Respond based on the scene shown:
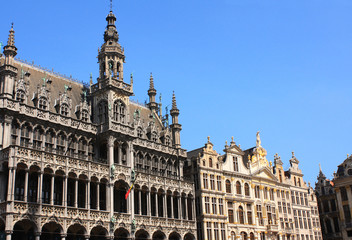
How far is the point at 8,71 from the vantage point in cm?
4378

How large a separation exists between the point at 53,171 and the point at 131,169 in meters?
10.7

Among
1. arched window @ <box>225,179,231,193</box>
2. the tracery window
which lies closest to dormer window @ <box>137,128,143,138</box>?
arched window @ <box>225,179,231,193</box>

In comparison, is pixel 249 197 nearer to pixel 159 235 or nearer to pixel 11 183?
pixel 159 235

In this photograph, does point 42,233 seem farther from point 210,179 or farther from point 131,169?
point 210,179

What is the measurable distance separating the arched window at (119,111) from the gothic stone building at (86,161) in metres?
0.12

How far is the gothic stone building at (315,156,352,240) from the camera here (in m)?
86.0

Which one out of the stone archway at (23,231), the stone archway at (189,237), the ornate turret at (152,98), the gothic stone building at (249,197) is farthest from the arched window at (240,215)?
the stone archway at (23,231)

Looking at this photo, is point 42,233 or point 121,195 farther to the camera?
point 121,195

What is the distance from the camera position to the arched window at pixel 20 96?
146 ft

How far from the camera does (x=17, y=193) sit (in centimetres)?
4134

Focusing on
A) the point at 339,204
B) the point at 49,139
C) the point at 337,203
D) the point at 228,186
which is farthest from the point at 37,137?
the point at 337,203

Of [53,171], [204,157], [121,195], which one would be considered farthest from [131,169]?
[204,157]

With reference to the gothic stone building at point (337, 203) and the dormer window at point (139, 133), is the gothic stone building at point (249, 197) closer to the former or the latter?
the gothic stone building at point (337, 203)

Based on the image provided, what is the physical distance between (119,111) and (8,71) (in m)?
13.7
